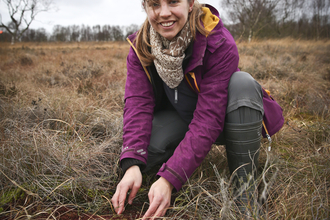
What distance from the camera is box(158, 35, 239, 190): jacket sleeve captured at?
1.05 metres

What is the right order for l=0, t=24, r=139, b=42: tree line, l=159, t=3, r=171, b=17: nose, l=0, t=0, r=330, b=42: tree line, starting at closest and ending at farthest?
l=159, t=3, r=171, b=17: nose < l=0, t=0, r=330, b=42: tree line < l=0, t=24, r=139, b=42: tree line

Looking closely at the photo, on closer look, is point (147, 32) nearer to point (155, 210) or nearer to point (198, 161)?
point (198, 161)

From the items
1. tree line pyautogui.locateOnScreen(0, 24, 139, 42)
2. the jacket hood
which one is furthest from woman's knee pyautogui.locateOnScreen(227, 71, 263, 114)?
tree line pyautogui.locateOnScreen(0, 24, 139, 42)

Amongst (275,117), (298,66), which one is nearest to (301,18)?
(298,66)

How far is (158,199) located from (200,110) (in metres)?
0.55

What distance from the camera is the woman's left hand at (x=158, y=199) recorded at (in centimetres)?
93

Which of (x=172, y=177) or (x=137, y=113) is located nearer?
(x=172, y=177)

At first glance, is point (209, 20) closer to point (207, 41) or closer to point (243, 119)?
point (207, 41)

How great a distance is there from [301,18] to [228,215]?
23.9 meters

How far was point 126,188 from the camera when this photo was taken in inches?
40.5

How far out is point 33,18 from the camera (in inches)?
854

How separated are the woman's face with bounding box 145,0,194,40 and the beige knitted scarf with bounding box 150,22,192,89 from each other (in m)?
0.04

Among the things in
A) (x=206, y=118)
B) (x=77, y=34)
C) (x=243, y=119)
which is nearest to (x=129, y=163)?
(x=206, y=118)

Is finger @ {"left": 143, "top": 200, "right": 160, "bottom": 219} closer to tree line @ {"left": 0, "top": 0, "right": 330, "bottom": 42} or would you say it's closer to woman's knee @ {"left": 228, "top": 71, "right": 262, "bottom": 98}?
woman's knee @ {"left": 228, "top": 71, "right": 262, "bottom": 98}
